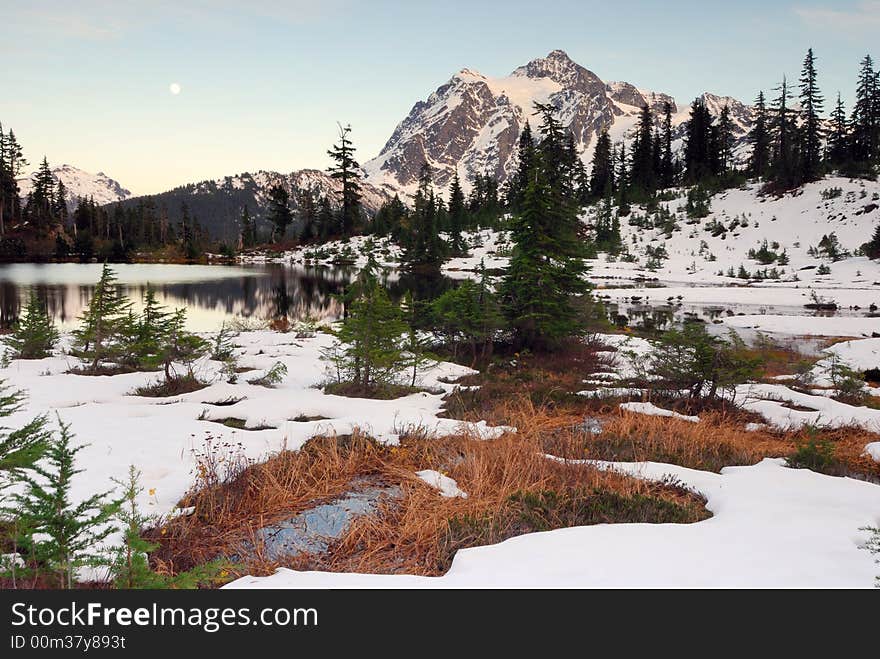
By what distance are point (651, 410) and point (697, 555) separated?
5836 millimetres

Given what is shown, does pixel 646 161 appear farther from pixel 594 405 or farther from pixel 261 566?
pixel 261 566

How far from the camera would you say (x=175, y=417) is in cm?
770

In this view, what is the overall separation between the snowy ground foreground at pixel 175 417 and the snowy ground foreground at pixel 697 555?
2.85m

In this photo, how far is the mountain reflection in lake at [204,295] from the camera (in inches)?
1000

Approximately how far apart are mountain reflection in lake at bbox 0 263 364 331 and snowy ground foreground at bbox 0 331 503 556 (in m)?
11.8

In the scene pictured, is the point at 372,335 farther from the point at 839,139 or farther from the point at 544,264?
the point at 839,139

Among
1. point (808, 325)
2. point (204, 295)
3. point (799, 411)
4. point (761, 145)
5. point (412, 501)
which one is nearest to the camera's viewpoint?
point (412, 501)

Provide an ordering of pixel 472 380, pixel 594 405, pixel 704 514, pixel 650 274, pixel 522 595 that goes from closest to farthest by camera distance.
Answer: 1. pixel 522 595
2. pixel 704 514
3. pixel 594 405
4. pixel 472 380
5. pixel 650 274

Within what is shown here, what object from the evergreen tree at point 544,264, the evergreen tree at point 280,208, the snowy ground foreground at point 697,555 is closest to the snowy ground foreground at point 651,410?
the snowy ground foreground at point 697,555

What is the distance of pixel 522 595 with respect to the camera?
2939mm

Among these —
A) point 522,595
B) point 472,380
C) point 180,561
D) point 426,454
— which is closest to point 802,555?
point 522,595

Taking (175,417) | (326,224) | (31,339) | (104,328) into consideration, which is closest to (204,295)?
(31,339)

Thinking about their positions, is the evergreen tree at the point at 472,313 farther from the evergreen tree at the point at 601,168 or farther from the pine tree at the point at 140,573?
the evergreen tree at the point at 601,168

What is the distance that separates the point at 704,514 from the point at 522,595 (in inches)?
101
